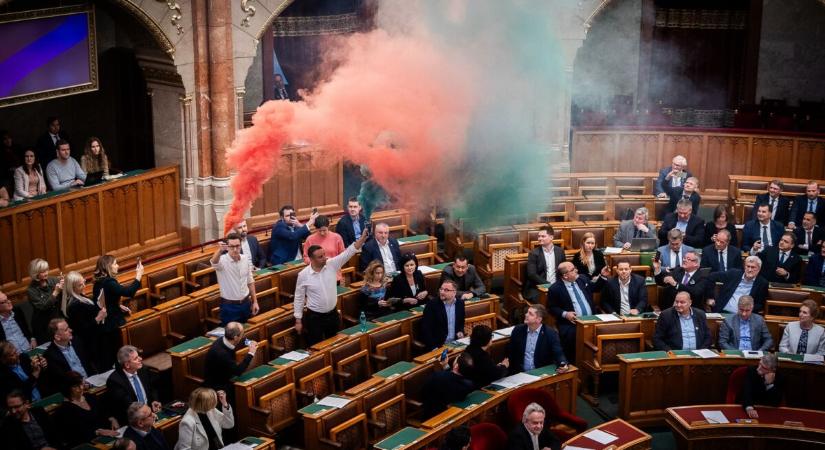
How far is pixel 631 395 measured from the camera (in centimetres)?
1080

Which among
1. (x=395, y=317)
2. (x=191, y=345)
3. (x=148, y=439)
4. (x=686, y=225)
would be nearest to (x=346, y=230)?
(x=395, y=317)

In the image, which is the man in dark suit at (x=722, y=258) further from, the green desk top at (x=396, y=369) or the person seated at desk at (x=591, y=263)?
the green desk top at (x=396, y=369)

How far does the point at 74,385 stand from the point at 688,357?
Result: 565 cm

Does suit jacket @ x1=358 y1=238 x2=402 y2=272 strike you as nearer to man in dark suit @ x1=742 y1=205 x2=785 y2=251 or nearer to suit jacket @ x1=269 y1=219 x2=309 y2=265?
suit jacket @ x1=269 y1=219 x2=309 y2=265

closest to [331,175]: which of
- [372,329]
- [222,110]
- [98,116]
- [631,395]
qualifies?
[222,110]

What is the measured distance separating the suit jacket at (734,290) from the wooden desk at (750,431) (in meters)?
2.12

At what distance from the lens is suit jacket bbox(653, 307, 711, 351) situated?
1107 centimetres

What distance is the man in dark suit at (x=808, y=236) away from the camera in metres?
13.5

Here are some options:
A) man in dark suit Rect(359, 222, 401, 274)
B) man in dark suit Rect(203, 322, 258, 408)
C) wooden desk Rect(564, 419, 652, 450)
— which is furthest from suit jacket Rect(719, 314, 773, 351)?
man in dark suit Rect(203, 322, 258, 408)

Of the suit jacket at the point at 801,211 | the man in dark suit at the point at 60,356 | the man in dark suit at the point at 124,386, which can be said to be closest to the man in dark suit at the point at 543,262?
the suit jacket at the point at 801,211

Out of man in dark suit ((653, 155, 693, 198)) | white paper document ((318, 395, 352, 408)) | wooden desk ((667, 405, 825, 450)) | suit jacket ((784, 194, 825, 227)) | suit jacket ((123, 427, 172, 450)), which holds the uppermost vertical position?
man in dark suit ((653, 155, 693, 198))

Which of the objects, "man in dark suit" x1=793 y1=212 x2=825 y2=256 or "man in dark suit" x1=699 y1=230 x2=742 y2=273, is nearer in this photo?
"man in dark suit" x1=699 y1=230 x2=742 y2=273

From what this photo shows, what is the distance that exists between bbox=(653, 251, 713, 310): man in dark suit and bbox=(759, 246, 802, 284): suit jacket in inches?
47.0

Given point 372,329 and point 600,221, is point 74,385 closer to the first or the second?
point 372,329
